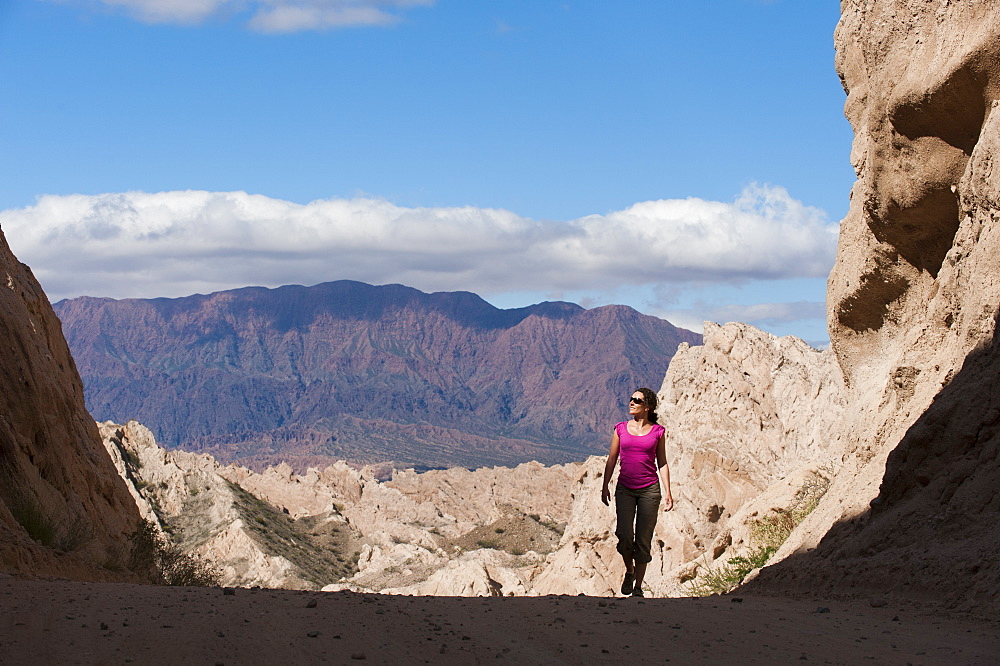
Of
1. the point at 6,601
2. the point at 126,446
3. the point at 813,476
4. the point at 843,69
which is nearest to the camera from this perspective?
the point at 6,601

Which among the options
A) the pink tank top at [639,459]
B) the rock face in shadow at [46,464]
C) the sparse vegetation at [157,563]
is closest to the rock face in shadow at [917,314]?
the pink tank top at [639,459]

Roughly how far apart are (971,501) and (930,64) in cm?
458

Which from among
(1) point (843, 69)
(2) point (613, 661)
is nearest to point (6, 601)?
(2) point (613, 661)

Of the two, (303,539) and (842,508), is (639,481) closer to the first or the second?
(842,508)

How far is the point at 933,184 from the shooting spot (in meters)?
10.3

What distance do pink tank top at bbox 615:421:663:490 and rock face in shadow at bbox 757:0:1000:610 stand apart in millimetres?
1580

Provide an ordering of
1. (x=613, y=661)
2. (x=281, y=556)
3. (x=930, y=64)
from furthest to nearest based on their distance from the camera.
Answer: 1. (x=281, y=556)
2. (x=930, y=64)
3. (x=613, y=661)

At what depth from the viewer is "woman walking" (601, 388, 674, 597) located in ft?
30.8

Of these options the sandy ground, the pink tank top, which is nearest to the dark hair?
the pink tank top

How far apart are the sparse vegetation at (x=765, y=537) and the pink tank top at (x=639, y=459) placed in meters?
3.03

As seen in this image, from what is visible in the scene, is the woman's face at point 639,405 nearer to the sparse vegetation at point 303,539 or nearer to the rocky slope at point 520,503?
the rocky slope at point 520,503

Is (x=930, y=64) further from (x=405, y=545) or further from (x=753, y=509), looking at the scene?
(x=405, y=545)

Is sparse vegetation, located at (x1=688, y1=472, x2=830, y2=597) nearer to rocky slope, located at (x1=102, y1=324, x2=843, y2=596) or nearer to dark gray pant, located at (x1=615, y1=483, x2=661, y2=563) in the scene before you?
rocky slope, located at (x1=102, y1=324, x2=843, y2=596)

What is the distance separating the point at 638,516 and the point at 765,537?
164 inches
